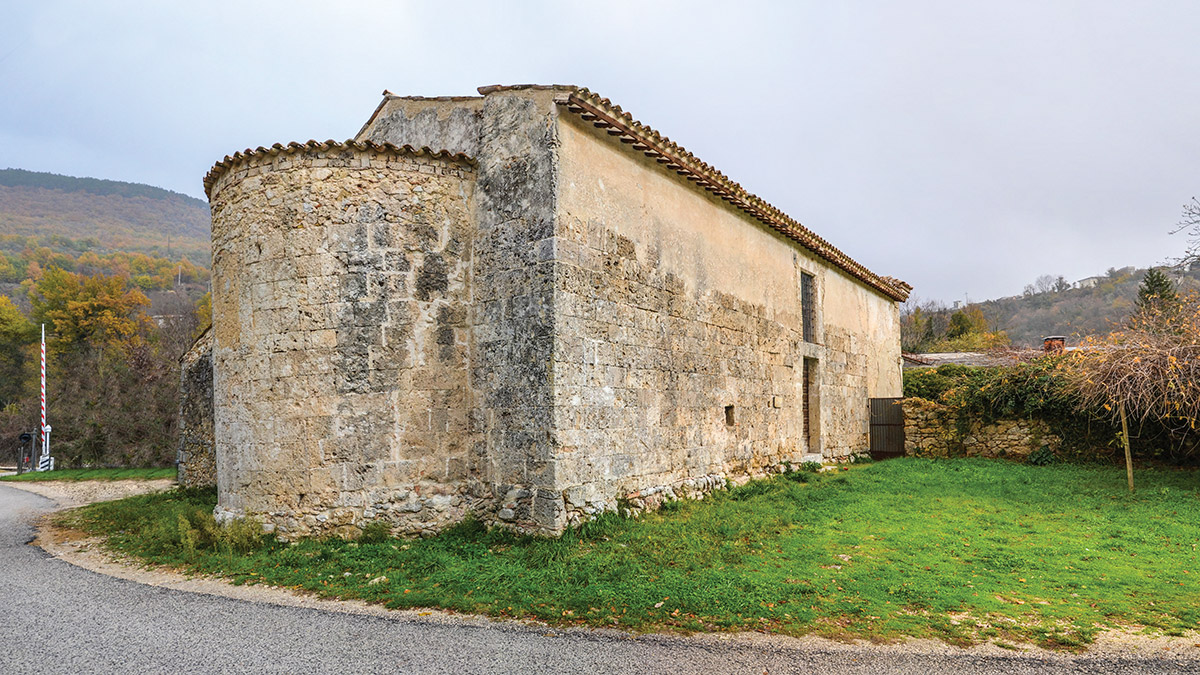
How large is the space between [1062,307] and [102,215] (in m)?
106

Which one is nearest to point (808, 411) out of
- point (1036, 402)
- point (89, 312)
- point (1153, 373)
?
point (1036, 402)

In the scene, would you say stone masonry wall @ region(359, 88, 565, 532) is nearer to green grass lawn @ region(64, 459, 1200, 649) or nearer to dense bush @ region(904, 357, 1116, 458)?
green grass lawn @ region(64, 459, 1200, 649)

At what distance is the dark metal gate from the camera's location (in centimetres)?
1580

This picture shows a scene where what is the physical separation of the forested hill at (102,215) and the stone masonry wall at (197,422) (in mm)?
53564

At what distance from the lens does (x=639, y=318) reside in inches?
343

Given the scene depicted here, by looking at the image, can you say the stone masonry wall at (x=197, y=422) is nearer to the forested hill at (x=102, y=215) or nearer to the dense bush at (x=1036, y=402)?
the dense bush at (x=1036, y=402)

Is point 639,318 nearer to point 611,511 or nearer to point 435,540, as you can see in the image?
point 611,511

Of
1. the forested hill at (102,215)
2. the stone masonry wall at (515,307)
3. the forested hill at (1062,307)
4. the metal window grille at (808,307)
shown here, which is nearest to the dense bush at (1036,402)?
the metal window grille at (808,307)

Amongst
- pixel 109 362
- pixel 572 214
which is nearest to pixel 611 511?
pixel 572 214

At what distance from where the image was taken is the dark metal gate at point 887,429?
51.8ft

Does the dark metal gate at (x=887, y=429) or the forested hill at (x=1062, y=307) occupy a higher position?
the forested hill at (x=1062, y=307)

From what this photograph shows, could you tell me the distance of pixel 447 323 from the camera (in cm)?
786

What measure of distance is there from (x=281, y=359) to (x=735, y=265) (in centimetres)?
714

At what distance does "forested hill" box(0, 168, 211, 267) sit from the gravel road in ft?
205
